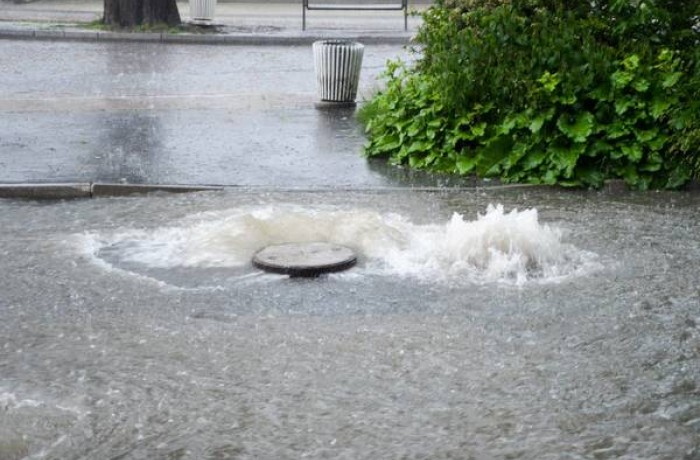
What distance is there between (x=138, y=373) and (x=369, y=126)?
6636 millimetres

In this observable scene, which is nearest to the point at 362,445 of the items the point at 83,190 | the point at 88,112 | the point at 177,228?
the point at 177,228

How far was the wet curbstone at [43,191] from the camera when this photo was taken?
33.1 feet

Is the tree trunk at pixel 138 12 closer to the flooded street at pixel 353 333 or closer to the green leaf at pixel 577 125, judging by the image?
the flooded street at pixel 353 333

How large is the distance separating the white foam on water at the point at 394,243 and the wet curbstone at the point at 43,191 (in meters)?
1.40

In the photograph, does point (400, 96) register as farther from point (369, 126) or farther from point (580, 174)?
point (580, 174)

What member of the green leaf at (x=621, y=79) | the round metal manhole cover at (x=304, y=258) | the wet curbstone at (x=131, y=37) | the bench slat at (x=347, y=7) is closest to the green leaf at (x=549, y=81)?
the green leaf at (x=621, y=79)

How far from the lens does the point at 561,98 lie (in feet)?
35.3

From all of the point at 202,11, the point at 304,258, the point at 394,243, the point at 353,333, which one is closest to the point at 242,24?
the point at 202,11

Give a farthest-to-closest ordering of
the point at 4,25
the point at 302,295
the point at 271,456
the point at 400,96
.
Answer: the point at 4,25
the point at 400,96
the point at 302,295
the point at 271,456

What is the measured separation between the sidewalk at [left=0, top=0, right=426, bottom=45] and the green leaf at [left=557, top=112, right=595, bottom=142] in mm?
11133

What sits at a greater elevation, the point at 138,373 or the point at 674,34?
the point at 674,34

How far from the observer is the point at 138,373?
239 inches

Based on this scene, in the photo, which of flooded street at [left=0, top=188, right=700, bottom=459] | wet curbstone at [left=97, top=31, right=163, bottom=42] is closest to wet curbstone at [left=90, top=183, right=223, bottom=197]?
flooded street at [left=0, top=188, right=700, bottom=459]

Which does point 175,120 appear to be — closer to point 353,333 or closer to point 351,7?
point 353,333
